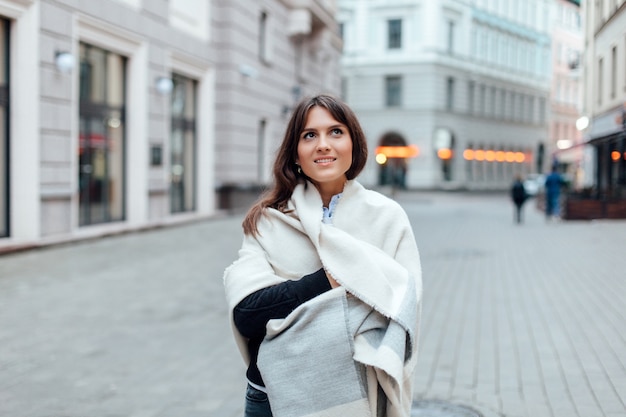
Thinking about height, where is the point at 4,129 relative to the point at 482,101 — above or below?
below

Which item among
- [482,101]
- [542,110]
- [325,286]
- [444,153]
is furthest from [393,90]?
[325,286]

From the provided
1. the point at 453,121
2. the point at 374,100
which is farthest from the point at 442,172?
the point at 374,100

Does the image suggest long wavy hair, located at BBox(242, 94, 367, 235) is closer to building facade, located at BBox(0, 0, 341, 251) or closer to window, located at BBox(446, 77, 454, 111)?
building facade, located at BBox(0, 0, 341, 251)

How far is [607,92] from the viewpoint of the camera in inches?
509

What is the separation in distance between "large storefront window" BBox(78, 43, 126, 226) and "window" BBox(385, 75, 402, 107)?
34679 mm

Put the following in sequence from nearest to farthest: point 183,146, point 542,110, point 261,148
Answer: point 183,146 → point 261,148 → point 542,110

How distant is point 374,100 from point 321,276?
4757 centimetres

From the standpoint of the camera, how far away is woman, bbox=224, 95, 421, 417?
207cm

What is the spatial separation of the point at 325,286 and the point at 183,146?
17302 millimetres

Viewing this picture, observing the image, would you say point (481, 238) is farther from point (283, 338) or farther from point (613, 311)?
point (283, 338)

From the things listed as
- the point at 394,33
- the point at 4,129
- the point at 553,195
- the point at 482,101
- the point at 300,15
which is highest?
the point at 394,33

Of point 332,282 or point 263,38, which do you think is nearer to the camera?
point 332,282

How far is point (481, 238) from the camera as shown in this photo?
16734 millimetres

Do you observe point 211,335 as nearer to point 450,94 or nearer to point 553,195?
point 553,195
